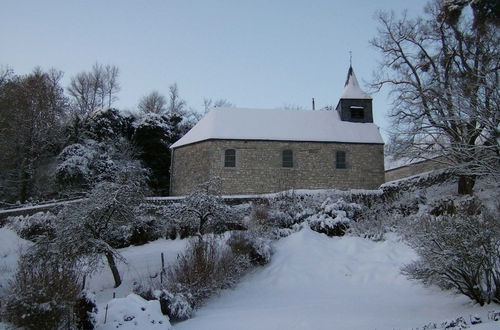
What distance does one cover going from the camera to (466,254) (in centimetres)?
839

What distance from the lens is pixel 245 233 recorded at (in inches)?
539

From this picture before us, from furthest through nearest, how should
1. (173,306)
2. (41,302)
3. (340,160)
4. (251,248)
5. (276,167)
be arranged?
(340,160)
(276,167)
(251,248)
(173,306)
(41,302)

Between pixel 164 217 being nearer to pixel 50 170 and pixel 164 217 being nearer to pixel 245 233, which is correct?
pixel 245 233

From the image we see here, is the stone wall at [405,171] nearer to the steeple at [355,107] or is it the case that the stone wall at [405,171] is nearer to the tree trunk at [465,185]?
the steeple at [355,107]

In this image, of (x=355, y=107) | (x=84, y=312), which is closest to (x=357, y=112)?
(x=355, y=107)

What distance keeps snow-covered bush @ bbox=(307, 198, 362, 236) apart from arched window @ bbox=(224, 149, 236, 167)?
25.6ft

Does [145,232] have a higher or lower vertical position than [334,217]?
lower

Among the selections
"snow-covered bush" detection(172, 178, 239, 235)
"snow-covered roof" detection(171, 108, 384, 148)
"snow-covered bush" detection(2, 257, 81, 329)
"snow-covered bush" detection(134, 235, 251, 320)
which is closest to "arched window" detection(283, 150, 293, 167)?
"snow-covered roof" detection(171, 108, 384, 148)

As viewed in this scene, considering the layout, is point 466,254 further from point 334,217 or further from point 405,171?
point 405,171

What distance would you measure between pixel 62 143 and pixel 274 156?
14.1 meters

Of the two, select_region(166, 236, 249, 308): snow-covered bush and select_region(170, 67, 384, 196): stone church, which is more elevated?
select_region(170, 67, 384, 196): stone church

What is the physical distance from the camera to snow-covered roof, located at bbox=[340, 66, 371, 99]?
26219 millimetres

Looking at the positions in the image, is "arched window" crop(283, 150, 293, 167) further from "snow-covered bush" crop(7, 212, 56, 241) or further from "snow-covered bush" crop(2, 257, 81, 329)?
"snow-covered bush" crop(2, 257, 81, 329)

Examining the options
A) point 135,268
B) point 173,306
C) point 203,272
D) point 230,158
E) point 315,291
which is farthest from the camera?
point 230,158
